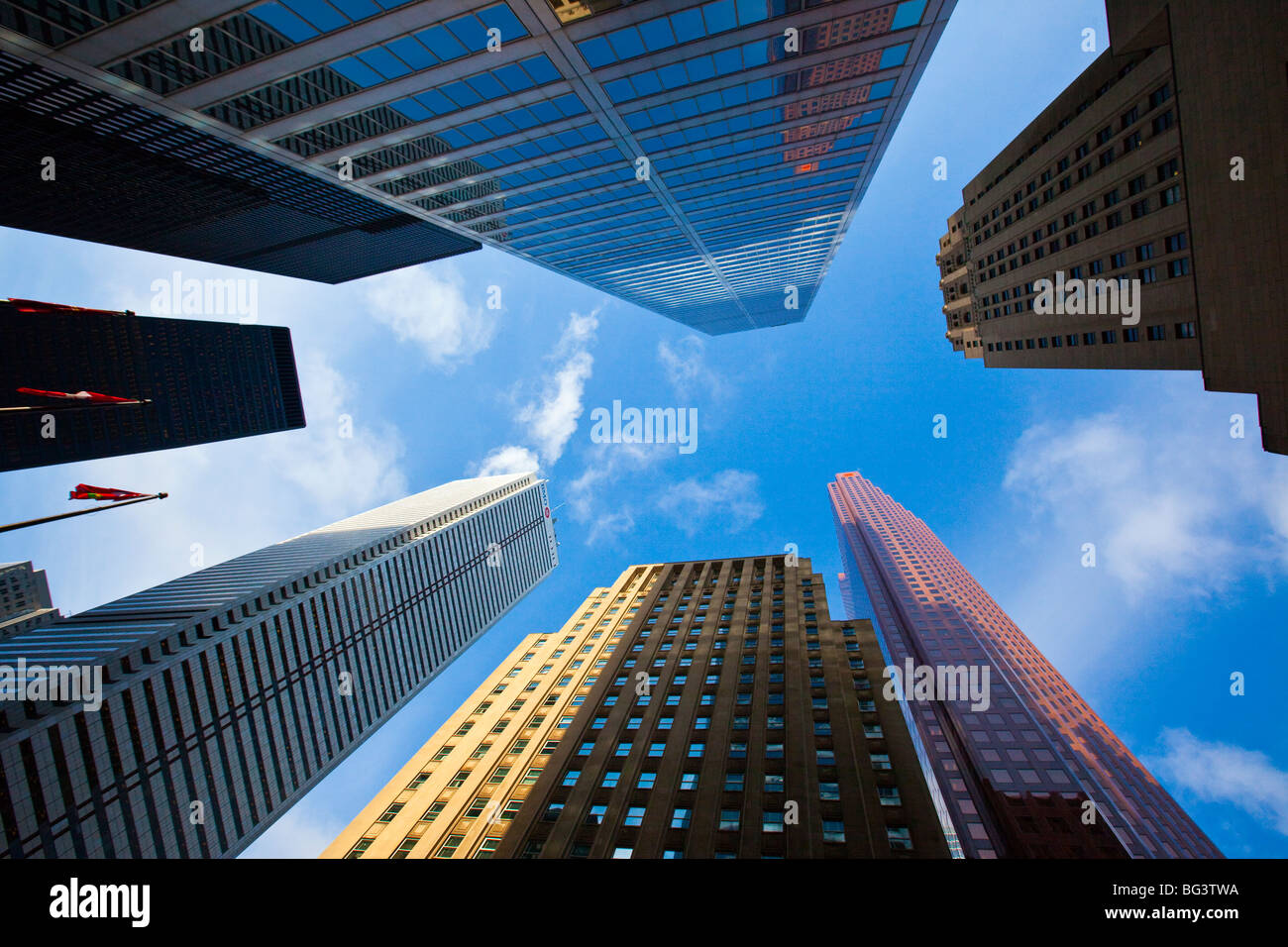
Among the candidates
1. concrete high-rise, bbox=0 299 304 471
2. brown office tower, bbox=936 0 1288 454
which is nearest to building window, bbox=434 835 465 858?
brown office tower, bbox=936 0 1288 454

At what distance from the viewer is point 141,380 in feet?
379

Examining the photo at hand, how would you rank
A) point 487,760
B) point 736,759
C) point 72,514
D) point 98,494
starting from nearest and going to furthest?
point 72,514
point 98,494
point 736,759
point 487,760

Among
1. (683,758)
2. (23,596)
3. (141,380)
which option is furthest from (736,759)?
(23,596)

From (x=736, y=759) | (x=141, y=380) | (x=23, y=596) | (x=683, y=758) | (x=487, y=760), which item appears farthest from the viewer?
(x=23, y=596)

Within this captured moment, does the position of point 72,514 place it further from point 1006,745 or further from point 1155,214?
point 1006,745

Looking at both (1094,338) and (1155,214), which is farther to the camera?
(1094,338)

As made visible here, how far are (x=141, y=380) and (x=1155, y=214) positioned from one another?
524ft

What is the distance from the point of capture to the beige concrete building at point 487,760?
1214 inches

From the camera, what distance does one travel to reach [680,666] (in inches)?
1677

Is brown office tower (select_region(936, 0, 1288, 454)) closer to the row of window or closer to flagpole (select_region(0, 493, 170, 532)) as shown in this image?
the row of window
